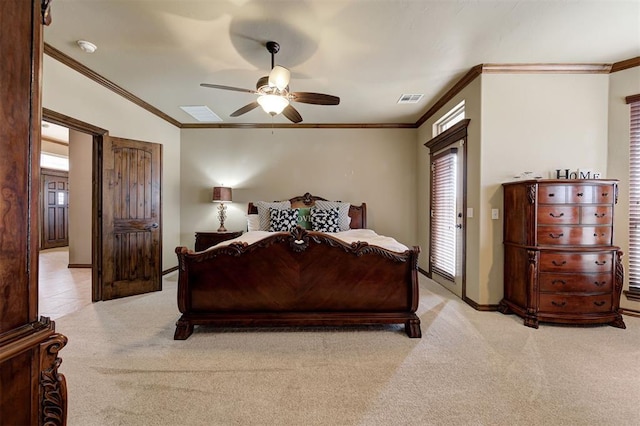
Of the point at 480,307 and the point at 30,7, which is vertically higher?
the point at 30,7

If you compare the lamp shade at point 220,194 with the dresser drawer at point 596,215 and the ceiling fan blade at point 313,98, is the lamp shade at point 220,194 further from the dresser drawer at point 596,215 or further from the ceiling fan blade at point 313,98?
the dresser drawer at point 596,215

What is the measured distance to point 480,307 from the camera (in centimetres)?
325

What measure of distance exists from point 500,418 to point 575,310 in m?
1.90

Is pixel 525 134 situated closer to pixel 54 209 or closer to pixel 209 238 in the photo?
pixel 209 238

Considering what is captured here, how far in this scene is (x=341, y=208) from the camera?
4.88m

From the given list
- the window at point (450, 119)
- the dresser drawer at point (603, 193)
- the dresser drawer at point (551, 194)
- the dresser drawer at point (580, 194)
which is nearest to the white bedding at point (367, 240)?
the dresser drawer at point (551, 194)

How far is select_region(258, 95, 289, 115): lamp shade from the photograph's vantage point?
9.10ft

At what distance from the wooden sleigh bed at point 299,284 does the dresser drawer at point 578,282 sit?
1.37 m

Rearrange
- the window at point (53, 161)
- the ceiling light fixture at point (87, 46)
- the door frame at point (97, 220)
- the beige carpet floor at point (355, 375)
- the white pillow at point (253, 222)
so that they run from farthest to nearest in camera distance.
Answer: the window at point (53, 161)
the white pillow at point (253, 222)
the door frame at point (97, 220)
the ceiling light fixture at point (87, 46)
the beige carpet floor at point (355, 375)

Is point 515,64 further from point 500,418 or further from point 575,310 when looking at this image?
point 500,418

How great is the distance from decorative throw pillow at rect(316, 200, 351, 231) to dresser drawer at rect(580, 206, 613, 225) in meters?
2.89

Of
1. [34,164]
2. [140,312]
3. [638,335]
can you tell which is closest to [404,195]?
[638,335]

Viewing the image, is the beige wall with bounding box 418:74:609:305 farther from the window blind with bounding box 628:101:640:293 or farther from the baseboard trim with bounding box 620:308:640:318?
the baseboard trim with bounding box 620:308:640:318

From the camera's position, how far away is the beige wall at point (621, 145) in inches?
120
